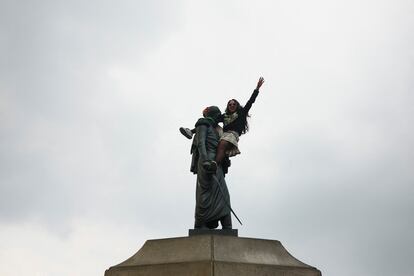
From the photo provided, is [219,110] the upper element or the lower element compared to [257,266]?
upper

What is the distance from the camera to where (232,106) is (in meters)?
11.3

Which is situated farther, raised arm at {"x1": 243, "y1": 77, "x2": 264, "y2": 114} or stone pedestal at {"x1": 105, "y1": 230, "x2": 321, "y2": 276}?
raised arm at {"x1": 243, "y1": 77, "x2": 264, "y2": 114}

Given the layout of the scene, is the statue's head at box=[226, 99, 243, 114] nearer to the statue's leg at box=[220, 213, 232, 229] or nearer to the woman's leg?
the woman's leg

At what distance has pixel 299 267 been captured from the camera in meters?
9.50

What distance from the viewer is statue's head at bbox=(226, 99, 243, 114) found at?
11266 millimetres

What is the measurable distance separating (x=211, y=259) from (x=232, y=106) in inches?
141

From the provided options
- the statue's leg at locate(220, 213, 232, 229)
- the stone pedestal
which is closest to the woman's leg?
the statue's leg at locate(220, 213, 232, 229)

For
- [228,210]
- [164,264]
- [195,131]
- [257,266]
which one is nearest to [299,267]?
[257,266]

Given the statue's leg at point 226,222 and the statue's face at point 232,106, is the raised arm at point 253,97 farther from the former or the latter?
the statue's leg at point 226,222

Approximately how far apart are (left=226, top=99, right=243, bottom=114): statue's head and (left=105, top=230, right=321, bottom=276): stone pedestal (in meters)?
2.70

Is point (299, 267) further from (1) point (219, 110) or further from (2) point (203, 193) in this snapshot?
(1) point (219, 110)

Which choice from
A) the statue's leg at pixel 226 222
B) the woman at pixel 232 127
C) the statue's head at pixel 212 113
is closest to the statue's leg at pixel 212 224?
the statue's leg at pixel 226 222

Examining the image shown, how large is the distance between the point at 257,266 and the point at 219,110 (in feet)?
12.0

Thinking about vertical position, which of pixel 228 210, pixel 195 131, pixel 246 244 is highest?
pixel 195 131
